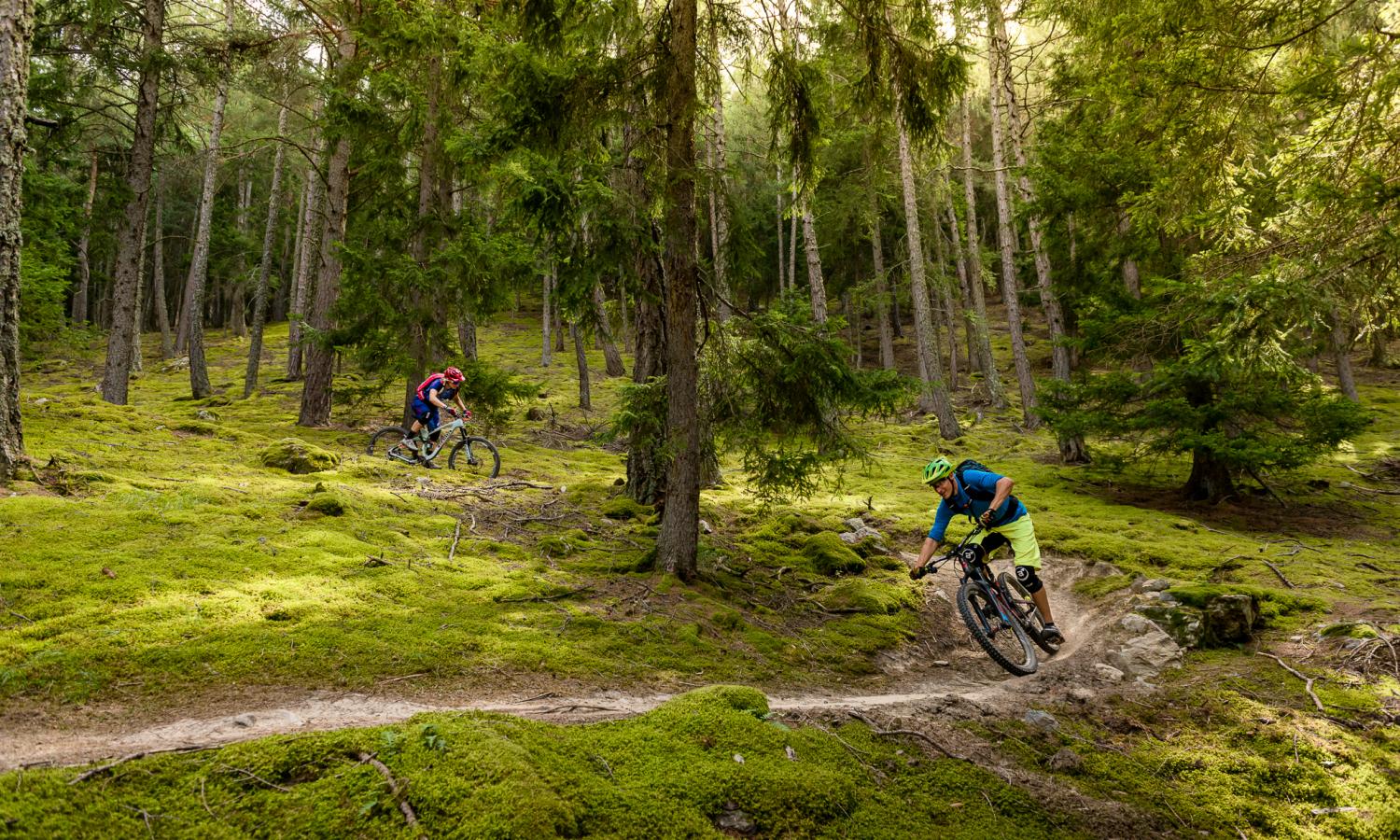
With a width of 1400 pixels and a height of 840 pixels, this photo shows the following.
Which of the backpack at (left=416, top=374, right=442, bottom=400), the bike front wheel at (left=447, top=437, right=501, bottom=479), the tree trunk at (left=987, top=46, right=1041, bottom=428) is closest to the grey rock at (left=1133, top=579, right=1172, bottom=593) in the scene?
the bike front wheel at (left=447, top=437, right=501, bottom=479)

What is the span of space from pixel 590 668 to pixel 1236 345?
7.32 metres

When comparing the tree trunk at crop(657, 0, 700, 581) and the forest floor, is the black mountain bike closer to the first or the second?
the forest floor

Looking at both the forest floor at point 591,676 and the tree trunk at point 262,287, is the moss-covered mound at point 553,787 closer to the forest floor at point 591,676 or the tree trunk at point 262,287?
the forest floor at point 591,676

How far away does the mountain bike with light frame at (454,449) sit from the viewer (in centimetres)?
1270

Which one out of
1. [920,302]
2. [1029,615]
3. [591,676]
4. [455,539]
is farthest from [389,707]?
[920,302]

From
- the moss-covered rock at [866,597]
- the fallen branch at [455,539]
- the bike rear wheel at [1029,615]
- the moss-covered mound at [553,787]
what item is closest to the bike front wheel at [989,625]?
the bike rear wheel at [1029,615]

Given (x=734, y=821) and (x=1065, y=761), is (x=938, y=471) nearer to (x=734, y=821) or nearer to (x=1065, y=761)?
(x=1065, y=761)

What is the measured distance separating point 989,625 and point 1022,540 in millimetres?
936

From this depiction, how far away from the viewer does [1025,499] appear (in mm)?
13414

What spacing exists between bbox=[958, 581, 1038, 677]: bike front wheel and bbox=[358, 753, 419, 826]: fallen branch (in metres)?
5.33

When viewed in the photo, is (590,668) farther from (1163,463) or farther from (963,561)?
(1163,463)

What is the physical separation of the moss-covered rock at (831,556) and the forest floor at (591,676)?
8 centimetres

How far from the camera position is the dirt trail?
346 cm

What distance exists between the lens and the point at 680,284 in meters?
7.29
